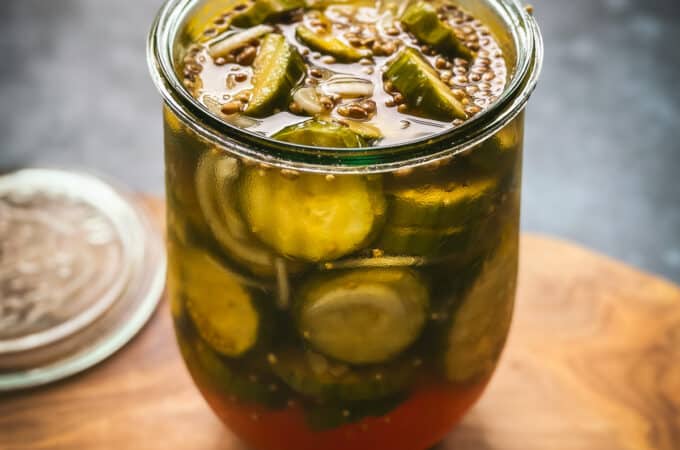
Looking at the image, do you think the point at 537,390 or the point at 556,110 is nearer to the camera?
the point at 537,390

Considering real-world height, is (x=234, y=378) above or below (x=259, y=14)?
below

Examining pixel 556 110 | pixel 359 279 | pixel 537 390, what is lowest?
pixel 556 110

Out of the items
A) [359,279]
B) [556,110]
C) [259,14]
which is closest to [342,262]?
[359,279]

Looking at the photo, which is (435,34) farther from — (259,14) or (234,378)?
(234,378)

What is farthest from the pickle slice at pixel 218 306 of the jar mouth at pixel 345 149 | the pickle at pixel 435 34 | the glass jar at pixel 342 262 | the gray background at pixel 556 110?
the gray background at pixel 556 110

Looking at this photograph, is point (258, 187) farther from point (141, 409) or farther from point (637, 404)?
point (637, 404)

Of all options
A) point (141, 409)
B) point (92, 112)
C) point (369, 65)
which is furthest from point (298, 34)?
point (92, 112)

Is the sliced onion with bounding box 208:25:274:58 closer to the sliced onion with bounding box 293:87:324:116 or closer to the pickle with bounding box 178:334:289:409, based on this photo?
the sliced onion with bounding box 293:87:324:116
